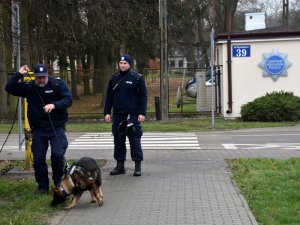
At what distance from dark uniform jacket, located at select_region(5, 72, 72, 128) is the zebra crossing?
254 inches

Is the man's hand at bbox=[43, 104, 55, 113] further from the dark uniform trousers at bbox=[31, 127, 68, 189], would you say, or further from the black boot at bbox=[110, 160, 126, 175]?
the black boot at bbox=[110, 160, 126, 175]

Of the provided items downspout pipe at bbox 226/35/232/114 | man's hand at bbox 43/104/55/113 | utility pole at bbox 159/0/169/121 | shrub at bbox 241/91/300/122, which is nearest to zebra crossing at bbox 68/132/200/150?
shrub at bbox 241/91/300/122

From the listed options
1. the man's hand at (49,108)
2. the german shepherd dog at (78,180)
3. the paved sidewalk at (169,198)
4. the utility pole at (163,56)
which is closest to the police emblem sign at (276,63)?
the utility pole at (163,56)

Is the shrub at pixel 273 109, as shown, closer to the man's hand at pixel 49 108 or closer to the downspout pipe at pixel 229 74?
the downspout pipe at pixel 229 74

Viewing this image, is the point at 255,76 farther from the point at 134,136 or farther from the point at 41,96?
the point at 41,96

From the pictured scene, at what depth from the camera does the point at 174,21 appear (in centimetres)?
3697

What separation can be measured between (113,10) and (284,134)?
10.2m

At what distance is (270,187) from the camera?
8352 mm

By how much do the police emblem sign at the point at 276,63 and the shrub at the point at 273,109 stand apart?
58.3 inches

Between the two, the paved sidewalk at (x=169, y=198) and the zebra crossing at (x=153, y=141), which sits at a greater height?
the paved sidewalk at (x=169, y=198)

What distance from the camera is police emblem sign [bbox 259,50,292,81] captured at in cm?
2377

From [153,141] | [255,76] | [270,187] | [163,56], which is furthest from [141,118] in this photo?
[255,76]

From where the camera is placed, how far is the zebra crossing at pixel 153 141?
1454 centimetres

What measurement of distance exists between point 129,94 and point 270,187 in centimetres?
271
